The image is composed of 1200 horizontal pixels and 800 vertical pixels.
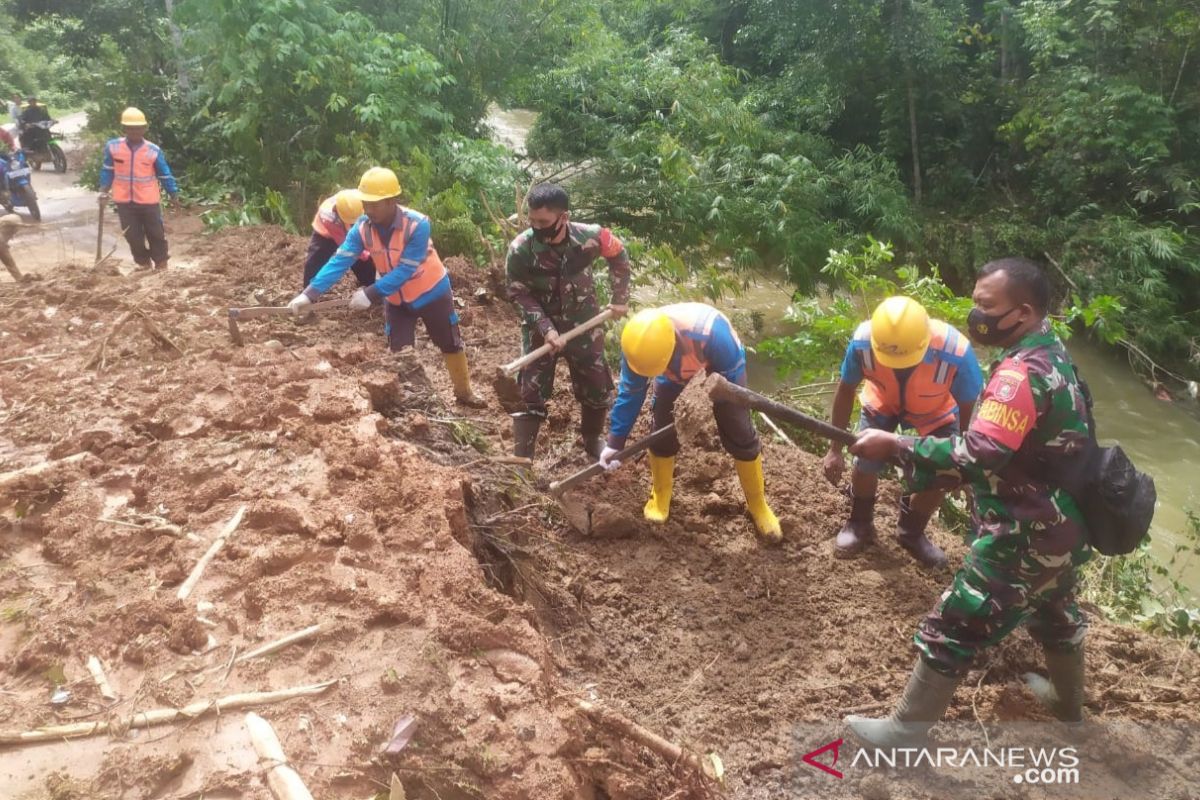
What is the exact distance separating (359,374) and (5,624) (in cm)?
240

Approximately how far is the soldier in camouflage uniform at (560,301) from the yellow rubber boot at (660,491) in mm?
614

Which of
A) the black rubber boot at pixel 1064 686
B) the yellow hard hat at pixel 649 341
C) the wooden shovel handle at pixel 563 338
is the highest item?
the yellow hard hat at pixel 649 341

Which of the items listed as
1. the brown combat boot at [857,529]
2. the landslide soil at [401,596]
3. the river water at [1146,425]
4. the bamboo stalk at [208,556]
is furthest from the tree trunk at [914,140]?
the bamboo stalk at [208,556]

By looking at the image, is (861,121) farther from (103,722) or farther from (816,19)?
(103,722)

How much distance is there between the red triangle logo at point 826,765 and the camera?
2936mm

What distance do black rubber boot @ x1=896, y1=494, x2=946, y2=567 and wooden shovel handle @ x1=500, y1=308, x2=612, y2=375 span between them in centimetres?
196

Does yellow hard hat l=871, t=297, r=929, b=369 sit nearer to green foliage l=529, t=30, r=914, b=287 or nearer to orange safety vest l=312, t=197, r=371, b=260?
orange safety vest l=312, t=197, r=371, b=260

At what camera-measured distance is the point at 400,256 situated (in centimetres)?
474

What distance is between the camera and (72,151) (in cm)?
1518

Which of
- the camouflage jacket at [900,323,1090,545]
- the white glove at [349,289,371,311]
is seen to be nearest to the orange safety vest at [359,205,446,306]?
the white glove at [349,289,371,311]

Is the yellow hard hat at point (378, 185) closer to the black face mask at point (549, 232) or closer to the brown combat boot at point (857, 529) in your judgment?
the black face mask at point (549, 232)

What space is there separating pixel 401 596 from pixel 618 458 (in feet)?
5.26

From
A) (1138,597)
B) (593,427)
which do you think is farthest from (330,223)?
(1138,597)

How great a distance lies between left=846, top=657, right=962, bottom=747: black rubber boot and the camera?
2.81m
